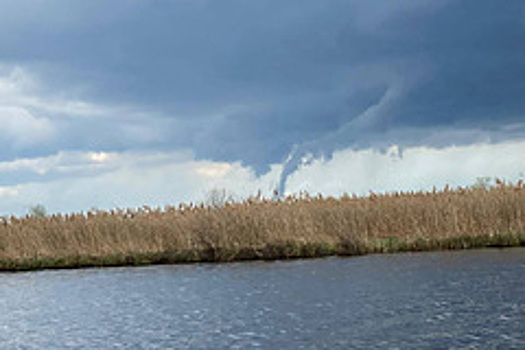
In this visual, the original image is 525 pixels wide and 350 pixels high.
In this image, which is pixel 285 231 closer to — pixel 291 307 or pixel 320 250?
pixel 320 250

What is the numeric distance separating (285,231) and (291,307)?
1028 cm

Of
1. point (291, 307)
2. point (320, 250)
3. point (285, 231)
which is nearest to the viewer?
point (291, 307)

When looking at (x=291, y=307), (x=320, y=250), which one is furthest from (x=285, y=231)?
(x=291, y=307)

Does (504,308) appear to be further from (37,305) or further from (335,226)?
(335,226)

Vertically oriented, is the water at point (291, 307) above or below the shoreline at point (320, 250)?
below

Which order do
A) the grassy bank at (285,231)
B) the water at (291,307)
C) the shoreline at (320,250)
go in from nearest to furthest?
the water at (291,307) → the shoreline at (320,250) → the grassy bank at (285,231)

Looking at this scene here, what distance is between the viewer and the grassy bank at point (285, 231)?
73.6 feet

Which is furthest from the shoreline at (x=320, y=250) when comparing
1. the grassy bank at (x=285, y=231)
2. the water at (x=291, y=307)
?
the water at (x=291, y=307)

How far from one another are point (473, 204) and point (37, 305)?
1364cm

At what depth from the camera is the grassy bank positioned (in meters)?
22.4

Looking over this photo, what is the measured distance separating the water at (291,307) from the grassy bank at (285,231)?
6.60 feet

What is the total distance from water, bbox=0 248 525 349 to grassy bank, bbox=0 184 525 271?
2.01m

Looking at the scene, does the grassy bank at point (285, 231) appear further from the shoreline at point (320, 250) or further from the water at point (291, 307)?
the water at point (291, 307)

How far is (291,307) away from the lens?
12625 millimetres
